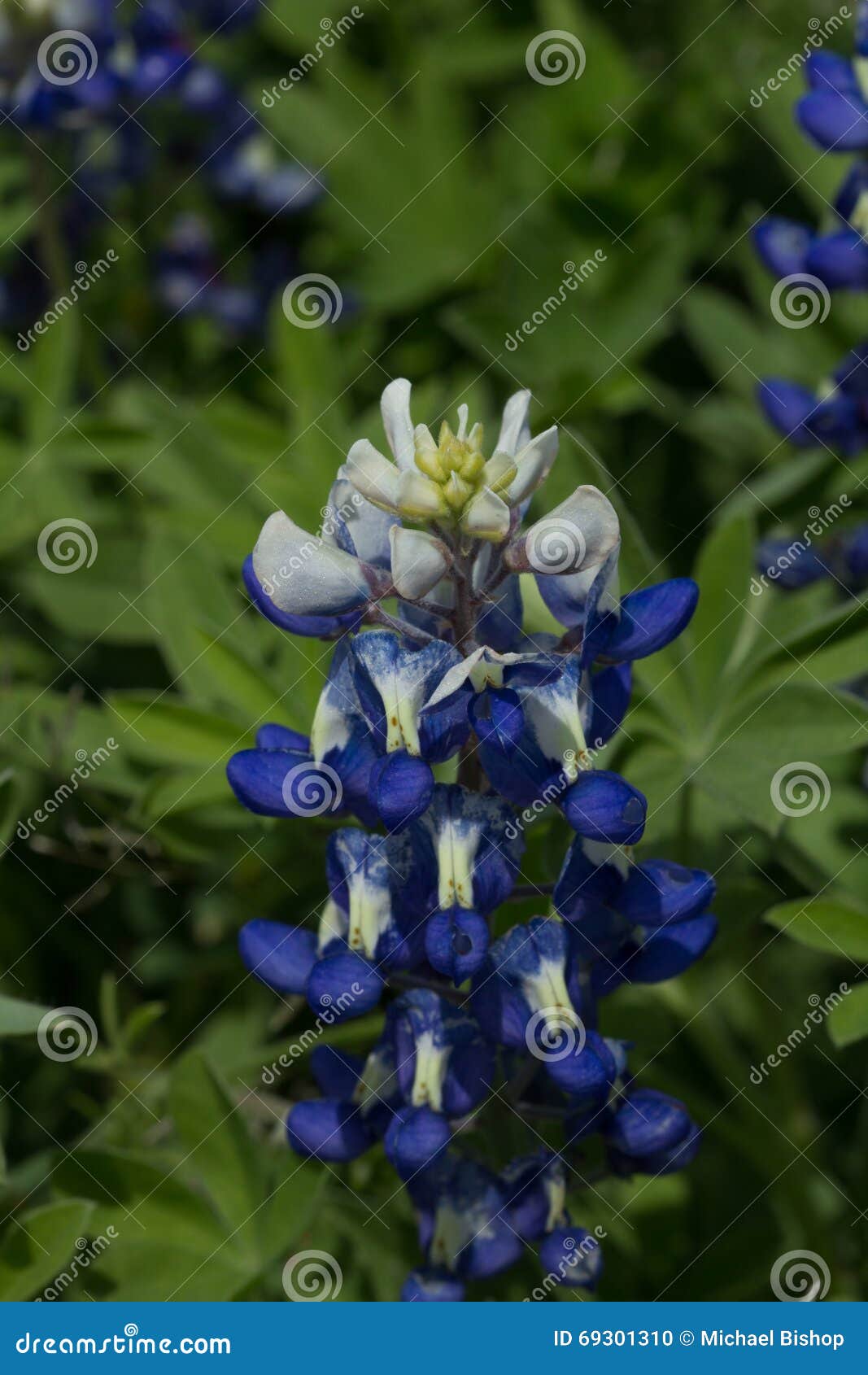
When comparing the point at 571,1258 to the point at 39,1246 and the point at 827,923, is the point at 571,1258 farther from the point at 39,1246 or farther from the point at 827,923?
the point at 39,1246

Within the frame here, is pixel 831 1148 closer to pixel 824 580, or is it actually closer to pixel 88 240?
pixel 824 580

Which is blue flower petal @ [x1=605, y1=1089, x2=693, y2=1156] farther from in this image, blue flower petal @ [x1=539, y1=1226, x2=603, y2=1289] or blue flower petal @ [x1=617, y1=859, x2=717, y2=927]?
blue flower petal @ [x1=617, y1=859, x2=717, y2=927]

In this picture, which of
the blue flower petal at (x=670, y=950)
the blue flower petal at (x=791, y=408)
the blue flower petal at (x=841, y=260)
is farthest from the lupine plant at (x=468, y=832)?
the blue flower petal at (x=791, y=408)

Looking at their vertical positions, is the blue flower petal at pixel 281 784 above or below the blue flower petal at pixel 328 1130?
above

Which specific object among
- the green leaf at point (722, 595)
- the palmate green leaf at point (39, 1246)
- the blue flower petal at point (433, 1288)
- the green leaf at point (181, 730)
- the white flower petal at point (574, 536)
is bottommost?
the palmate green leaf at point (39, 1246)

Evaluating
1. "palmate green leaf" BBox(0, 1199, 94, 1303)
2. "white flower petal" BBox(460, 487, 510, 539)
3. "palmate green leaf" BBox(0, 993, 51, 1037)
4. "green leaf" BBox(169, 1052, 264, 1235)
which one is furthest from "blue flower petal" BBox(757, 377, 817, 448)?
"palmate green leaf" BBox(0, 1199, 94, 1303)

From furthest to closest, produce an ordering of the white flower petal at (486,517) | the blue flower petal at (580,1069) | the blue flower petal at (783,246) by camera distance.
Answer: the blue flower petal at (783,246) → the blue flower petal at (580,1069) → the white flower petal at (486,517)

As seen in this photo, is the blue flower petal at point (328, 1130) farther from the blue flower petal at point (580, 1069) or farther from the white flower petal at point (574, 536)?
the white flower petal at point (574, 536)

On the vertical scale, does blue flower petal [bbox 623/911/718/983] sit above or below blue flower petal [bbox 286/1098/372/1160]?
above

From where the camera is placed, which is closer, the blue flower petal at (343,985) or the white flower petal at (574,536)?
the white flower petal at (574,536)
